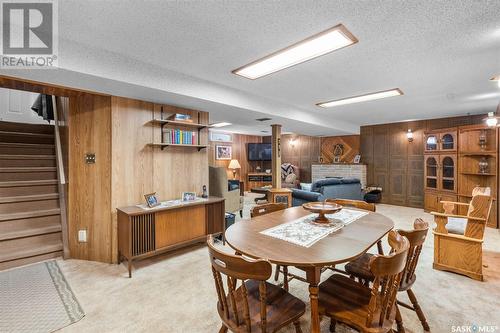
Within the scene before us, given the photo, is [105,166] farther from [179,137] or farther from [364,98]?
[364,98]

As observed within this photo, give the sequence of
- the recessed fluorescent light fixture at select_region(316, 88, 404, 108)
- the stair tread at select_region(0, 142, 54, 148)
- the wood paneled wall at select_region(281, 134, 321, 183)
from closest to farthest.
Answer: the recessed fluorescent light fixture at select_region(316, 88, 404, 108) → the stair tread at select_region(0, 142, 54, 148) → the wood paneled wall at select_region(281, 134, 321, 183)

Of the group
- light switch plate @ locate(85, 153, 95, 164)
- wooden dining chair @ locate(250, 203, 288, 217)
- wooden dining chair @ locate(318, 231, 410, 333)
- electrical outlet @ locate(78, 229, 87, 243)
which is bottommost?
electrical outlet @ locate(78, 229, 87, 243)

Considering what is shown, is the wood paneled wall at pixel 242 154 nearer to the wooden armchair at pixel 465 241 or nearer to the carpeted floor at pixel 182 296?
the carpeted floor at pixel 182 296

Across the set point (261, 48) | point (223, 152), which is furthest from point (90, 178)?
point (223, 152)

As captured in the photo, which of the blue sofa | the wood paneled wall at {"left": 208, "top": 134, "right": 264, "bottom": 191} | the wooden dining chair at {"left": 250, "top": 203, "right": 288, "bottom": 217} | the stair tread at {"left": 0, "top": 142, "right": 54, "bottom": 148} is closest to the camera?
the wooden dining chair at {"left": 250, "top": 203, "right": 288, "bottom": 217}

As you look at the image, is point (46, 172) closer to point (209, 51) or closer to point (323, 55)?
point (209, 51)

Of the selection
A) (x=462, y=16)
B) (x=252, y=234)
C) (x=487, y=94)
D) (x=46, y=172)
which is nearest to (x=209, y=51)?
(x=252, y=234)

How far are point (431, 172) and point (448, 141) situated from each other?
798mm

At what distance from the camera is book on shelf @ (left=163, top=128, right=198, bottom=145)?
3400mm

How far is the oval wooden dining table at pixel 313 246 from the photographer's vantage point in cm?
130

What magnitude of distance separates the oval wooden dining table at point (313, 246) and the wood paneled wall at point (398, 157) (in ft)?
17.2

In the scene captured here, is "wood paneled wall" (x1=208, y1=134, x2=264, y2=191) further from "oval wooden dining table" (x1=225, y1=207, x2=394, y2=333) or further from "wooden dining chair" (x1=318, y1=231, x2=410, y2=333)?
"wooden dining chair" (x1=318, y1=231, x2=410, y2=333)

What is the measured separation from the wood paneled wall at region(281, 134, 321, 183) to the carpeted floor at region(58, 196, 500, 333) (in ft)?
18.7

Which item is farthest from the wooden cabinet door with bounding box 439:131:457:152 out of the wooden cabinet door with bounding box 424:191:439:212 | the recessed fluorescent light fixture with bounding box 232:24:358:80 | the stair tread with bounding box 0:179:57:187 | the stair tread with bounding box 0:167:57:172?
the stair tread with bounding box 0:167:57:172
